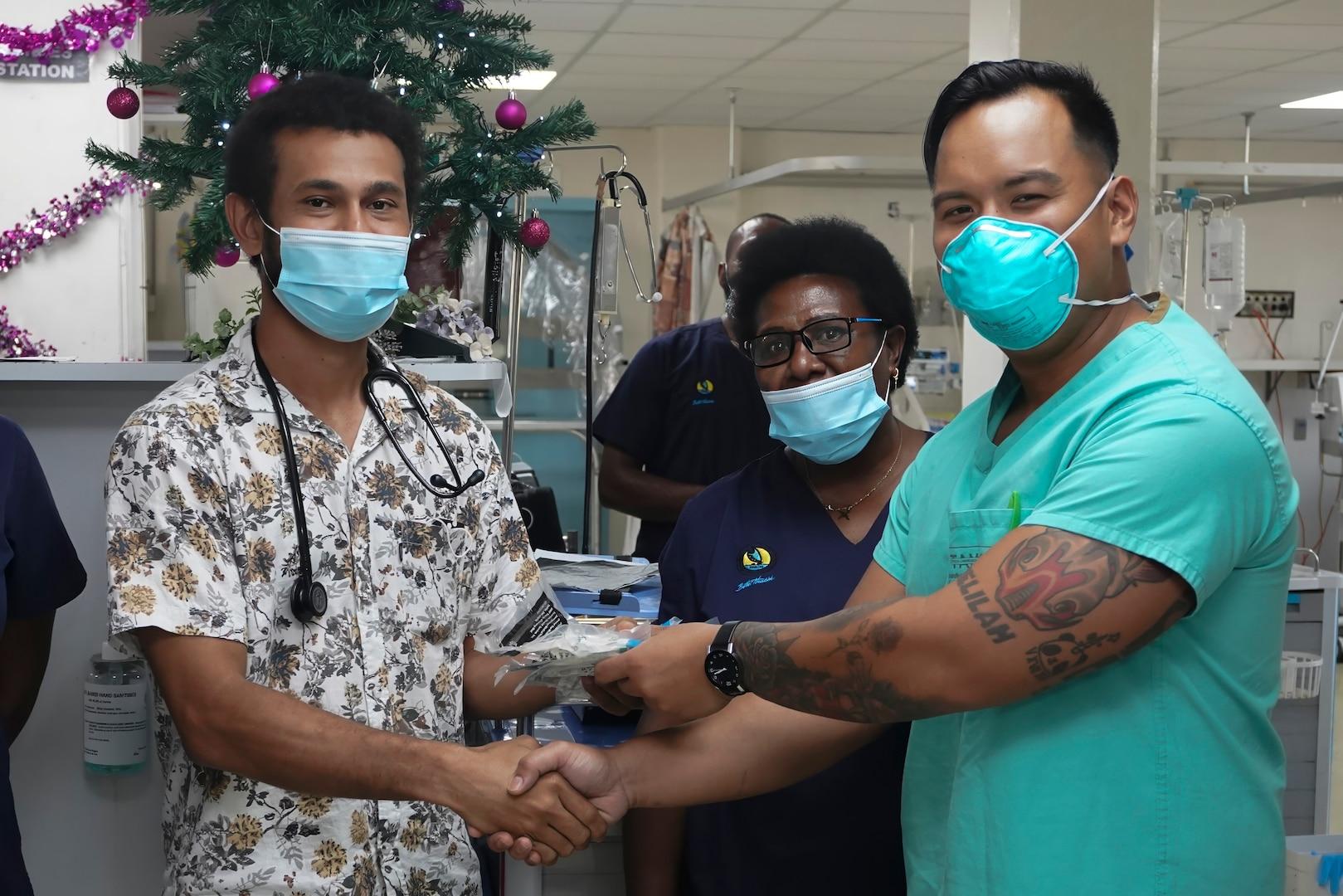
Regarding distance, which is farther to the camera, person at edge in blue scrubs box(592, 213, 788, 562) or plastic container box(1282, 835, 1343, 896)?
person at edge in blue scrubs box(592, 213, 788, 562)

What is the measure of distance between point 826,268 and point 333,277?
0.78 meters

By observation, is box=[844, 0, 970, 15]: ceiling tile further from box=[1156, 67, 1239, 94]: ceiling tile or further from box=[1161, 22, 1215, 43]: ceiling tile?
box=[1156, 67, 1239, 94]: ceiling tile

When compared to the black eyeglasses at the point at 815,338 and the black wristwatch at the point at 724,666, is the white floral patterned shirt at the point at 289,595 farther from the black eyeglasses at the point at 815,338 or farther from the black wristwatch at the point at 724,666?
the black eyeglasses at the point at 815,338

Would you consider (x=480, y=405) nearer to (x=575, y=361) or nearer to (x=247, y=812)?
(x=575, y=361)

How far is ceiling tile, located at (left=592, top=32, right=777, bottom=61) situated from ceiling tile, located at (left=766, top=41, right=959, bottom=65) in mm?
146

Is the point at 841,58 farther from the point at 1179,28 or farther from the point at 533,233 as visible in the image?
the point at 533,233

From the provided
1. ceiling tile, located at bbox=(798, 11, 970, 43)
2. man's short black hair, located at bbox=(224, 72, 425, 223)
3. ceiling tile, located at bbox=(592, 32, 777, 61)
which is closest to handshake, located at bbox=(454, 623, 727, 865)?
man's short black hair, located at bbox=(224, 72, 425, 223)

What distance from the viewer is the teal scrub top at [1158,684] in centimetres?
109

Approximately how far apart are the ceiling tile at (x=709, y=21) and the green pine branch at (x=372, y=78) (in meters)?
3.43

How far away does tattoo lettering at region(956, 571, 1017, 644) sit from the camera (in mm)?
1116

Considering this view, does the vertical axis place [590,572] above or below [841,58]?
below

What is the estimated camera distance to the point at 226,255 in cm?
219

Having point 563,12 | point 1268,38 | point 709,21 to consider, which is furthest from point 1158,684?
point 1268,38

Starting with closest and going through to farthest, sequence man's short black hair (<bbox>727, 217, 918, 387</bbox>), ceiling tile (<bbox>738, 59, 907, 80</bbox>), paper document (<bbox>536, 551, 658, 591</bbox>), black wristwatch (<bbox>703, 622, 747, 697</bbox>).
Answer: black wristwatch (<bbox>703, 622, 747, 697</bbox>) < man's short black hair (<bbox>727, 217, 918, 387</bbox>) < paper document (<bbox>536, 551, 658, 591</bbox>) < ceiling tile (<bbox>738, 59, 907, 80</bbox>)
